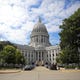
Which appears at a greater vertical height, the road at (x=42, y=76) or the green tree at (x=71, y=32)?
the green tree at (x=71, y=32)

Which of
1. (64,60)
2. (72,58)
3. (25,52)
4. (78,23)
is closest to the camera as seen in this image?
(78,23)

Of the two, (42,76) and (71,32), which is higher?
(71,32)

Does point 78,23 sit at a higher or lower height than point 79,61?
higher

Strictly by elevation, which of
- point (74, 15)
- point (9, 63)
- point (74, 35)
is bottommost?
point (9, 63)

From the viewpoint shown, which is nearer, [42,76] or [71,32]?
[42,76]

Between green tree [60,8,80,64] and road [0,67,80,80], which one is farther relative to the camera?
green tree [60,8,80,64]

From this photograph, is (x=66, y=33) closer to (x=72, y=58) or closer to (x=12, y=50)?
(x=72, y=58)

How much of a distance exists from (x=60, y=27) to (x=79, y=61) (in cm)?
2179

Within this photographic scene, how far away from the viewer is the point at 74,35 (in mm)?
61406

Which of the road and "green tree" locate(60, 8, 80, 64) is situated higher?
"green tree" locate(60, 8, 80, 64)

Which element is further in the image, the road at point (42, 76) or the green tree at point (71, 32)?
the green tree at point (71, 32)

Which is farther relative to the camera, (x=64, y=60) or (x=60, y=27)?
(x=64, y=60)

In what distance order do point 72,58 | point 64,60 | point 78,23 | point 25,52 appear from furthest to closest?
point 25,52 → point 64,60 → point 72,58 → point 78,23

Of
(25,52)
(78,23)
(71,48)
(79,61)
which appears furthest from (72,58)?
(25,52)
